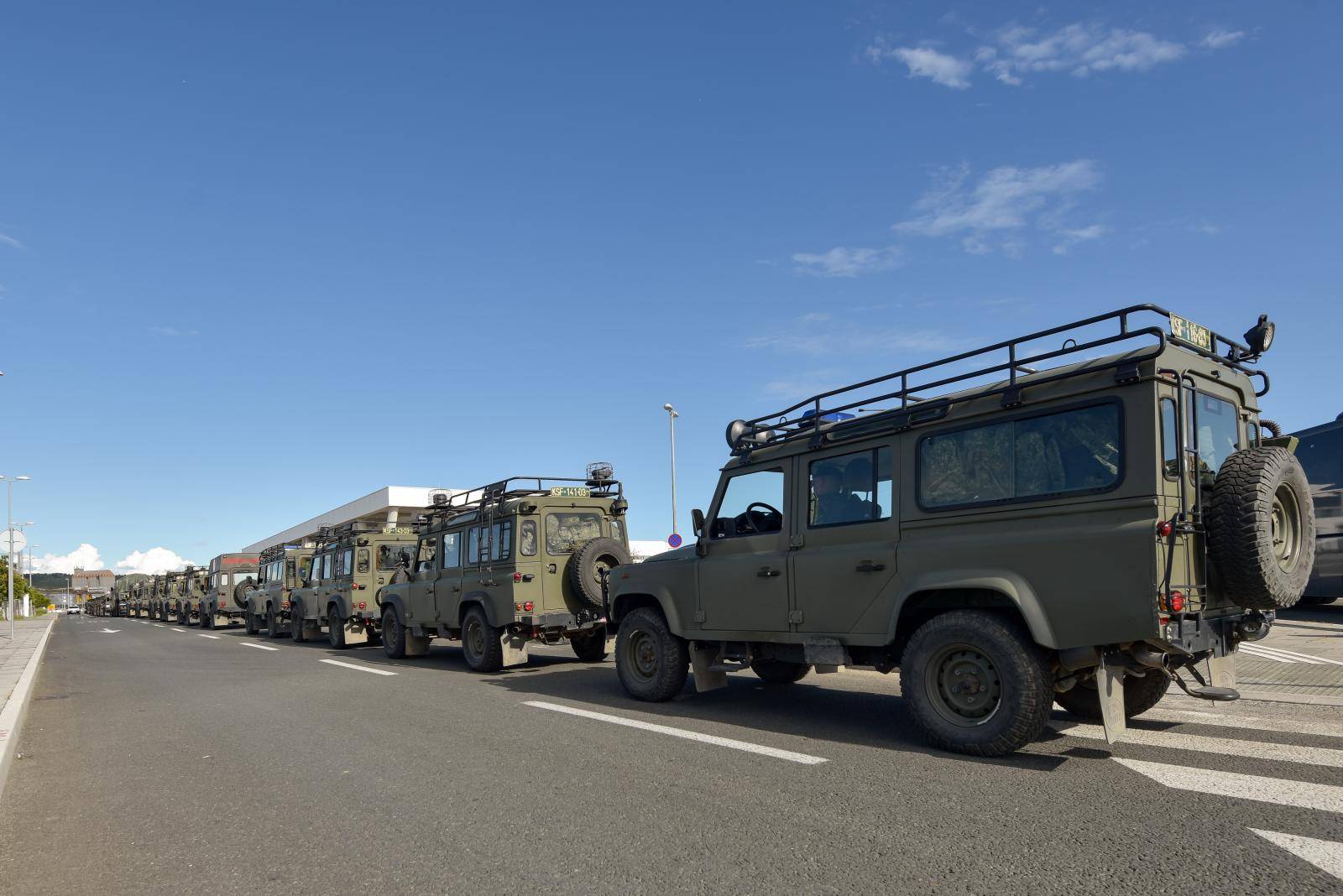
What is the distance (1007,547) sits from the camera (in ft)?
20.0

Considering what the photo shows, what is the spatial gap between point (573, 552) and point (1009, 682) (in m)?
7.51

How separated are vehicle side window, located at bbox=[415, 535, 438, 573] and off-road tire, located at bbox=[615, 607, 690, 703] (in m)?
6.32

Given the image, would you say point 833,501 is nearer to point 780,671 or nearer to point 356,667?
point 780,671

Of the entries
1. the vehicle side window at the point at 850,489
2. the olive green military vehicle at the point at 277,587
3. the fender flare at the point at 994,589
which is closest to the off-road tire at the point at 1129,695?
the fender flare at the point at 994,589

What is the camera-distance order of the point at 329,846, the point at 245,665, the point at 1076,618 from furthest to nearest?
1. the point at 245,665
2. the point at 1076,618
3. the point at 329,846

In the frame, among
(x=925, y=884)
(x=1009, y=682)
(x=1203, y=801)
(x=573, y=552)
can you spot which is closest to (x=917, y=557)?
(x=1009, y=682)

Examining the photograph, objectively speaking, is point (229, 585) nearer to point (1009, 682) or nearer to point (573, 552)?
point (573, 552)

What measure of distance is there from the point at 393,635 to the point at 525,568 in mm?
4937

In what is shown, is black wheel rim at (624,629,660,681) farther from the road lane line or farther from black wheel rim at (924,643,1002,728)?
the road lane line

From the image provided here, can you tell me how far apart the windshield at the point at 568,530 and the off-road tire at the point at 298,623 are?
11858 mm

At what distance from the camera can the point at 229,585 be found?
33.4 metres

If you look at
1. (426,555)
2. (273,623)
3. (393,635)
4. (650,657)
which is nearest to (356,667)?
(393,635)

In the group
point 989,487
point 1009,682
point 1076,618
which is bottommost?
point 1009,682

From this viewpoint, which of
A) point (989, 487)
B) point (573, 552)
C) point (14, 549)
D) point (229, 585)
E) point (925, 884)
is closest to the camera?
point (925, 884)
